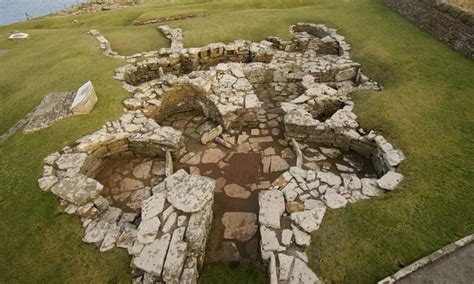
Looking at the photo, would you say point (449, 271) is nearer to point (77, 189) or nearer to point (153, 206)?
point (153, 206)

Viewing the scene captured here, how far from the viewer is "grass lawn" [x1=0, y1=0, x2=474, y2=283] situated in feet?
17.8

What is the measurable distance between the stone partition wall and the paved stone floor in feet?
31.3

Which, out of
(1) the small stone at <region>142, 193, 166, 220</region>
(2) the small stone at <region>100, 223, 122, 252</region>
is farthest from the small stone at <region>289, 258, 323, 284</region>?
(2) the small stone at <region>100, 223, 122, 252</region>

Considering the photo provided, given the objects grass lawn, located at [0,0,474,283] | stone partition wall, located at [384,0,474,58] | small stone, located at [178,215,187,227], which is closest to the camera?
grass lawn, located at [0,0,474,283]

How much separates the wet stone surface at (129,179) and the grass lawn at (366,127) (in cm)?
134

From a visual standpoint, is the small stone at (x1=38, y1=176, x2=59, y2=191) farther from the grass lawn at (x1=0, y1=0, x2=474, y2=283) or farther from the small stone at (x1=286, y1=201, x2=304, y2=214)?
the small stone at (x1=286, y1=201, x2=304, y2=214)

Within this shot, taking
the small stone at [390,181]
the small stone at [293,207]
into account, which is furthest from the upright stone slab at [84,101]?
the small stone at [390,181]

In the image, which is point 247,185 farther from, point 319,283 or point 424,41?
point 424,41

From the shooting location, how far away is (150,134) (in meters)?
8.67

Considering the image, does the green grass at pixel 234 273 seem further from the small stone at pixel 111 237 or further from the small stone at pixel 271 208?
the small stone at pixel 111 237

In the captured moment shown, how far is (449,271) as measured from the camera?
4.63 m

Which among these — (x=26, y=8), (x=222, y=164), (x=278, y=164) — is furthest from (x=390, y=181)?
(x=26, y=8)

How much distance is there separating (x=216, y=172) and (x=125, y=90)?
17.1 feet

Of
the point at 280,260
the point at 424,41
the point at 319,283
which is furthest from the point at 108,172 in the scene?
the point at 424,41
